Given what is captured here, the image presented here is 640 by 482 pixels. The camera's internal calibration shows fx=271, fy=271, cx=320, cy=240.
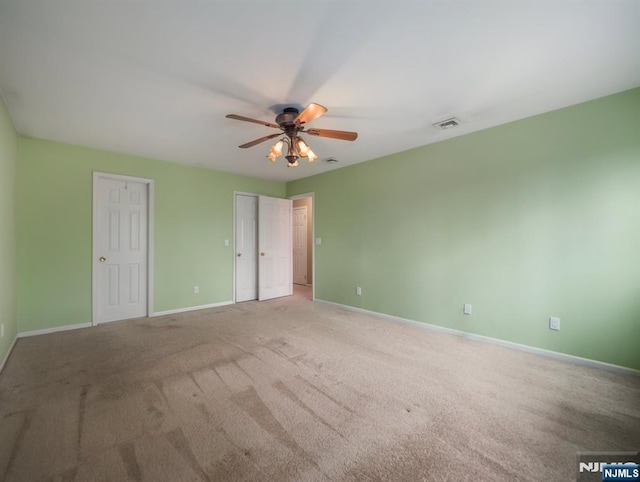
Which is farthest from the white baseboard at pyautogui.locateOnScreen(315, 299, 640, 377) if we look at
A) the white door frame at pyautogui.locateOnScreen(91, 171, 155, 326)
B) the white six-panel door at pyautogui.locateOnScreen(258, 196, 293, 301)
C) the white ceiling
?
the white door frame at pyautogui.locateOnScreen(91, 171, 155, 326)

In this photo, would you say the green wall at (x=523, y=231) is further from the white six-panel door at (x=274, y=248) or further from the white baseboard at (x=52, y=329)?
the white baseboard at (x=52, y=329)

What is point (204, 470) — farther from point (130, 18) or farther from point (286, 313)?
point (286, 313)

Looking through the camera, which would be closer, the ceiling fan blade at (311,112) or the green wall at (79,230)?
the ceiling fan blade at (311,112)

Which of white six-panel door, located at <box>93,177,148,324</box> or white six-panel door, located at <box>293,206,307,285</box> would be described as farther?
white six-panel door, located at <box>293,206,307,285</box>

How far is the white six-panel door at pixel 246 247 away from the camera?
17.5 feet

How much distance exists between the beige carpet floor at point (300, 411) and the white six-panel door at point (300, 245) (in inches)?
165

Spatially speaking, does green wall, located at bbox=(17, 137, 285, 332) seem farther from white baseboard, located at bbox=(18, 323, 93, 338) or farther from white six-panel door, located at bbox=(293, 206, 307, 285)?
white six-panel door, located at bbox=(293, 206, 307, 285)

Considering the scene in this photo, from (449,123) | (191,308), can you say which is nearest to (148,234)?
(191,308)

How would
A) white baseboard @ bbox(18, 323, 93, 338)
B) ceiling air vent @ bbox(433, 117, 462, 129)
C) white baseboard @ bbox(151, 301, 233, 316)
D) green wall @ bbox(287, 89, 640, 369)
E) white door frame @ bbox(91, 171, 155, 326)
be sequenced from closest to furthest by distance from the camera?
1. green wall @ bbox(287, 89, 640, 369)
2. ceiling air vent @ bbox(433, 117, 462, 129)
3. white baseboard @ bbox(18, 323, 93, 338)
4. white door frame @ bbox(91, 171, 155, 326)
5. white baseboard @ bbox(151, 301, 233, 316)

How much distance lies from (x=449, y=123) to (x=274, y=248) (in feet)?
12.7

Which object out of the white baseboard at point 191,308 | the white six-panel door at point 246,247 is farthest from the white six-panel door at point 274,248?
the white baseboard at point 191,308

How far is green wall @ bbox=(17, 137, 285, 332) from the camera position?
338 cm

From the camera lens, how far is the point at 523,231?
2988 mm

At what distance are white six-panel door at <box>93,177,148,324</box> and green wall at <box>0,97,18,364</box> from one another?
828 millimetres
